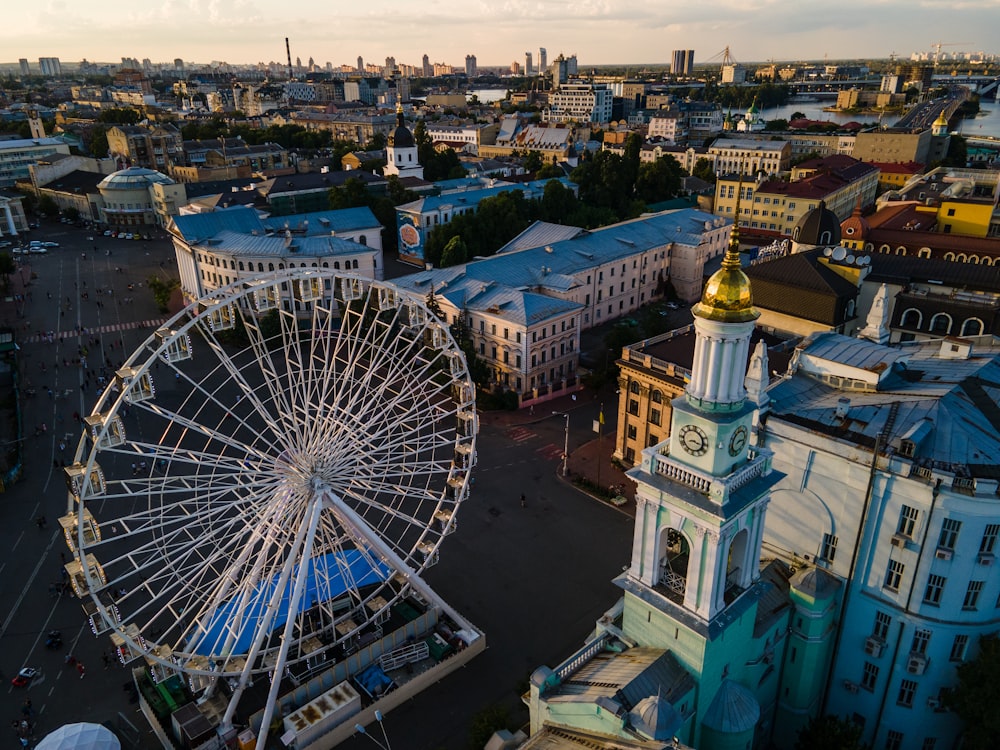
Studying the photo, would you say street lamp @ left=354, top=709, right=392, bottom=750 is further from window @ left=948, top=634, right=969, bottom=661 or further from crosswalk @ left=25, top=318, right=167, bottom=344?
crosswalk @ left=25, top=318, right=167, bottom=344

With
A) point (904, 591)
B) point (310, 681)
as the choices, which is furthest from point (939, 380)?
point (310, 681)

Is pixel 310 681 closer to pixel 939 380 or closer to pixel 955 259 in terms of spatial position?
pixel 939 380

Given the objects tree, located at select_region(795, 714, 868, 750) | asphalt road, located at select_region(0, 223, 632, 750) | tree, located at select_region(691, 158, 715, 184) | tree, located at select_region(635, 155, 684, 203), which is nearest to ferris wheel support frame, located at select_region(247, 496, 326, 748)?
asphalt road, located at select_region(0, 223, 632, 750)

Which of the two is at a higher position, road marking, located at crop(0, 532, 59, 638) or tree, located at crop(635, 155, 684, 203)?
tree, located at crop(635, 155, 684, 203)

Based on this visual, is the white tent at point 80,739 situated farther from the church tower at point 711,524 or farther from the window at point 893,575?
the window at point 893,575

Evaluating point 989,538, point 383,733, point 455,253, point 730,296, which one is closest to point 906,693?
point 989,538

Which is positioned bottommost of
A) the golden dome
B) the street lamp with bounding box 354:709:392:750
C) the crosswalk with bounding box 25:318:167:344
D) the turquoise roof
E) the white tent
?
the street lamp with bounding box 354:709:392:750
